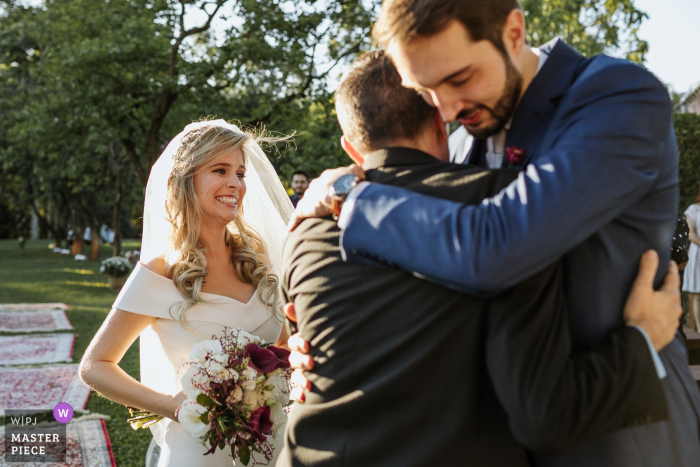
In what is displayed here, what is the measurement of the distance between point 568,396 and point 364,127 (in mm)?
848

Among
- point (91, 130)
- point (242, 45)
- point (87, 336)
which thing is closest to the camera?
point (87, 336)

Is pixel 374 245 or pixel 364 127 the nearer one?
pixel 374 245

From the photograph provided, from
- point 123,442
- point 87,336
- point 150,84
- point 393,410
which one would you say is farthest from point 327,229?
point 150,84

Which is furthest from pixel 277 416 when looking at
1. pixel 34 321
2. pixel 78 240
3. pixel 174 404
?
pixel 78 240

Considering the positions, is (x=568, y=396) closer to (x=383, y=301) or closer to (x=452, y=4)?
(x=383, y=301)

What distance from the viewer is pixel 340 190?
1649 millimetres

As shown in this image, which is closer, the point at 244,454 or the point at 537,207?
the point at 537,207

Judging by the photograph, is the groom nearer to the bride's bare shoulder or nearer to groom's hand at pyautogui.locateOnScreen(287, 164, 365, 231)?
groom's hand at pyautogui.locateOnScreen(287, 164, 365, 231)

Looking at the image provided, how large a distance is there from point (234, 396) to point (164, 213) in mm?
1433

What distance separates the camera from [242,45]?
13188mm

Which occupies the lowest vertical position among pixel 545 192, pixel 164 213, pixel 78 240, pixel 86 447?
pixel 78 240

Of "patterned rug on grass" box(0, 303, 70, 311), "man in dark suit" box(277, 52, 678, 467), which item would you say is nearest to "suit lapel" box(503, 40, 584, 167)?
"man in dark suit" box(277, 52, 678, 467)

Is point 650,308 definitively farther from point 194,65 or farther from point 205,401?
point 194,65

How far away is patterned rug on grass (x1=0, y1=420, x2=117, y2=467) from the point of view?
19.6 feet
